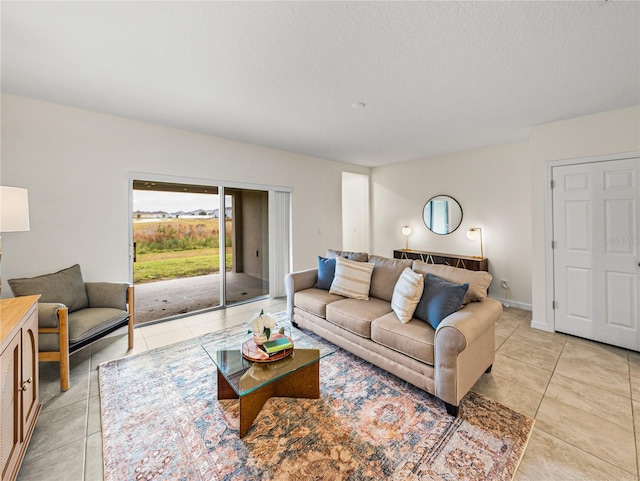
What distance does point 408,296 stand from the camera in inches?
93.1

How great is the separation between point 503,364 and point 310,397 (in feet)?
6.13

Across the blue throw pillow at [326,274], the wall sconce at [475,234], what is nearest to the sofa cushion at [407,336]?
the blue throw pillow at [326,274]

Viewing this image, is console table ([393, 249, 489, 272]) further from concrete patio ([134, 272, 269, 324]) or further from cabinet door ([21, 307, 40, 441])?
cabinet door ([21, 307, 40, 441])

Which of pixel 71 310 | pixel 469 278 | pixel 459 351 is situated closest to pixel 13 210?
pixel 71 310

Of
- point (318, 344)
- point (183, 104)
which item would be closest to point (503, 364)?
point (318, 344)

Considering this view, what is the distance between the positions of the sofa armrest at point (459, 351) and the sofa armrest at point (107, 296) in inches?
121

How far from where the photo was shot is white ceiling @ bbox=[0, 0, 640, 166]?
5.32 feet

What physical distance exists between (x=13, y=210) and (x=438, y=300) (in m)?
3.32

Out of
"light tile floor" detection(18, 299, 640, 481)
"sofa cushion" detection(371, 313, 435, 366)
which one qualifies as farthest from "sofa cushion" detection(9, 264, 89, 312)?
"sofa cushion" detection(371, 313, 435, 366)

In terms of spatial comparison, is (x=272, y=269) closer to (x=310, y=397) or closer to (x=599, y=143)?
(x=310, y=397)

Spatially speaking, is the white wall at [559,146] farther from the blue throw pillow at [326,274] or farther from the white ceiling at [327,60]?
the blue throw pillow at [326,274]

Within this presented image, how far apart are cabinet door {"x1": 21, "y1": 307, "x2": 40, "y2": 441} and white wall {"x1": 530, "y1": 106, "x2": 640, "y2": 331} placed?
4.79 m

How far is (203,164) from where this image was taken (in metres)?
3.88

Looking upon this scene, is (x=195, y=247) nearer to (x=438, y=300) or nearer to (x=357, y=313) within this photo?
(x=357, y=313)
